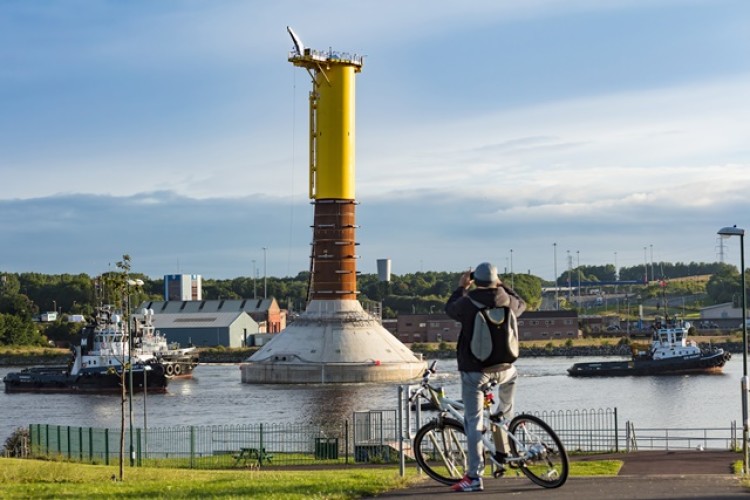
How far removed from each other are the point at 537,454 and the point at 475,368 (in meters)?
1.12

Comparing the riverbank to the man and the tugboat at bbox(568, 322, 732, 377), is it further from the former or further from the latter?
the man

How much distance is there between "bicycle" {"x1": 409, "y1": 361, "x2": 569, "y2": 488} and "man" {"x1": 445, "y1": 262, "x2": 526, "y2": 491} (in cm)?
14

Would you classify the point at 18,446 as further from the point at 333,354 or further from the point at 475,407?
the point at 333,354

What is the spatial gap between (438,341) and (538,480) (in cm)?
13496

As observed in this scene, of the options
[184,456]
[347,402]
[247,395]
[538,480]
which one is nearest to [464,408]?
[538,480]

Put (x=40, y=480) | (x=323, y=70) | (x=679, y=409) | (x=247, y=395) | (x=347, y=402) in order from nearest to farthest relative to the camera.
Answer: (x=40, y=480) < (x=679, y=409) < (x=347, y=402) < (x=247, y=395) < (x=323, y=70)

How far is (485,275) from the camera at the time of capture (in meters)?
12.4

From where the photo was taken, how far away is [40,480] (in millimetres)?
20000

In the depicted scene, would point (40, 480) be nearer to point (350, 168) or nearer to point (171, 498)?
point (171, 498)

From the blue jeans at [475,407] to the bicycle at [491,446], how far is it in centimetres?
11

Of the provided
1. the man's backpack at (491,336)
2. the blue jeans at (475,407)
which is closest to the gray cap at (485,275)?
the man's backpack at (491,336)

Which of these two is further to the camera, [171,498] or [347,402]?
[347,402]

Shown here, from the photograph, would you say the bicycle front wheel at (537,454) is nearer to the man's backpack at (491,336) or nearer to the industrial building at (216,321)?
the man's backpack at (491,336)

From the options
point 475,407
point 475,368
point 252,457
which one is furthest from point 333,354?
point 475,368
